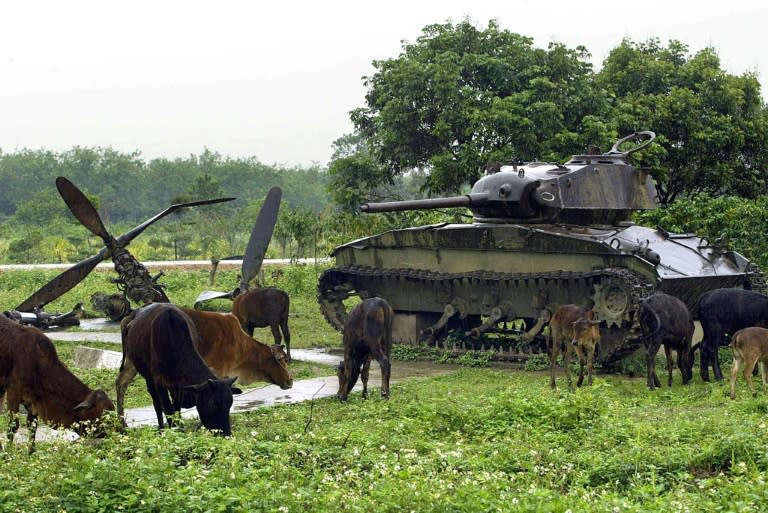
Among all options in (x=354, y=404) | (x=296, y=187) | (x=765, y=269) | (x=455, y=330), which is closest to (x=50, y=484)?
(x=354, y=404)

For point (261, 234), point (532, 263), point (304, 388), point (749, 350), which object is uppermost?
point (261, 234)

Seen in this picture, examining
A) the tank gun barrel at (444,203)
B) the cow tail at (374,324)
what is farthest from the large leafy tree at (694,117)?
the cow tail at (374,324)

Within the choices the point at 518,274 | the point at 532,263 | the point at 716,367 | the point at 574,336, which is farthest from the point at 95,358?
the point at 716,367

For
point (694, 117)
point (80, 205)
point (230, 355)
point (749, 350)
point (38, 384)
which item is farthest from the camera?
Result: point (694, 117)

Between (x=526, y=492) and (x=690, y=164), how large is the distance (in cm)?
2671

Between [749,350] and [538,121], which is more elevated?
[538,121]

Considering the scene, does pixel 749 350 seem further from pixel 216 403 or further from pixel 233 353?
pixel 216 403

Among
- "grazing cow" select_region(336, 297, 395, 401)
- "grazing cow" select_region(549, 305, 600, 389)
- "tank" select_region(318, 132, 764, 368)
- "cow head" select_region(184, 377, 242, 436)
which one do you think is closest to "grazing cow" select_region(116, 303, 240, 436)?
"cow head" select_region(184, 377, 242, 436)

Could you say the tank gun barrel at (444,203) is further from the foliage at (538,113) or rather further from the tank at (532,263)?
the foliage at (538,113)

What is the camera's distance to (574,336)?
50.9 feet

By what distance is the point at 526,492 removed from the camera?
8.23 metres

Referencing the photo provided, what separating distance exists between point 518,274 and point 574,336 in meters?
3.22

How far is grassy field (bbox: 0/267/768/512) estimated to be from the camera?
7977 mm

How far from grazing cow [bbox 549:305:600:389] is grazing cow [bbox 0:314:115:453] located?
6842mm
